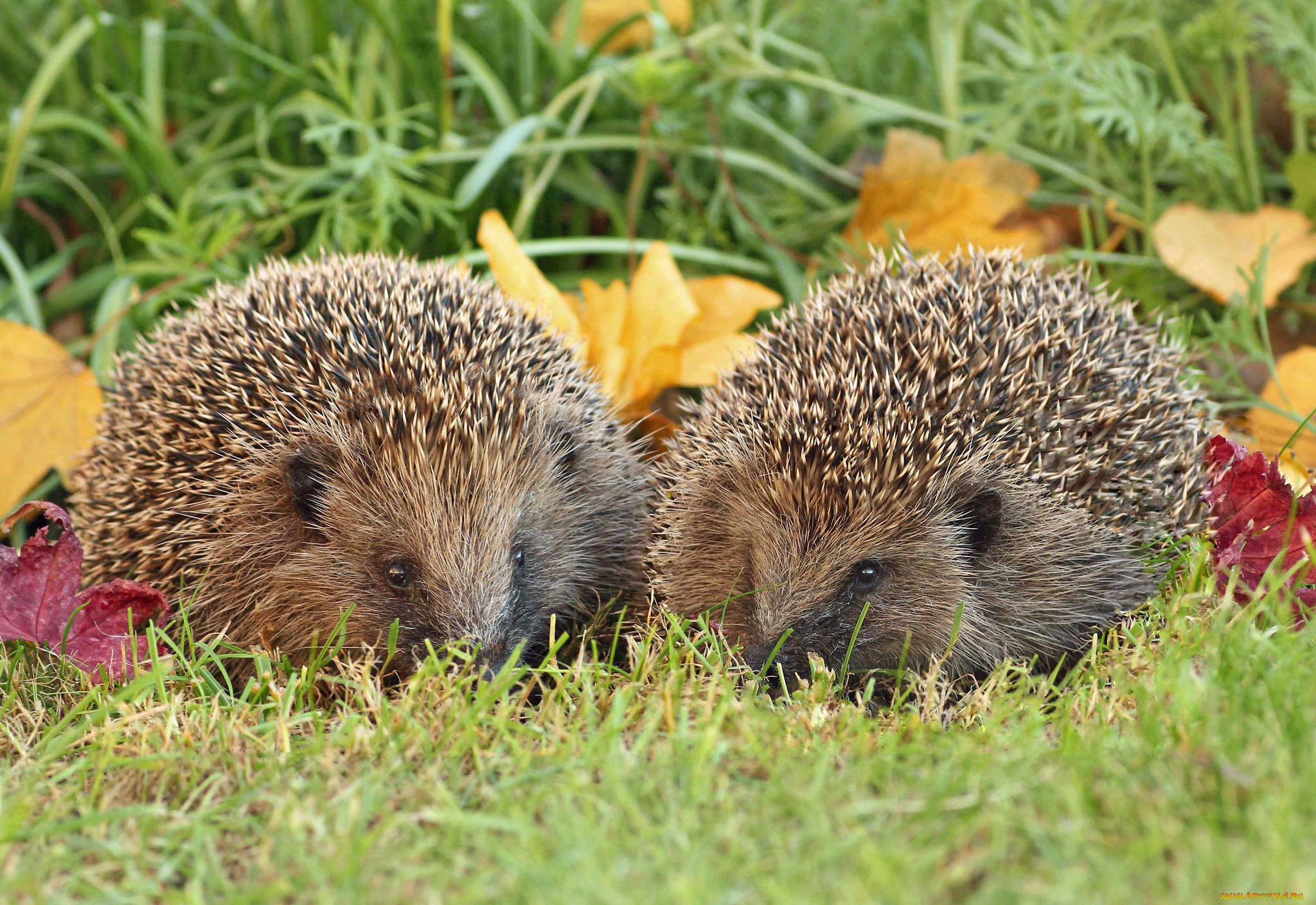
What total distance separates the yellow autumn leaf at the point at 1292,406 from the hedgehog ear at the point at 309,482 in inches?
88.5

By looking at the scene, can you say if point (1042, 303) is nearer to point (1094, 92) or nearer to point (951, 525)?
point (951, 525)

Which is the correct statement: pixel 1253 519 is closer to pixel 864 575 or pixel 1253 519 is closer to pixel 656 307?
pixel 864 575

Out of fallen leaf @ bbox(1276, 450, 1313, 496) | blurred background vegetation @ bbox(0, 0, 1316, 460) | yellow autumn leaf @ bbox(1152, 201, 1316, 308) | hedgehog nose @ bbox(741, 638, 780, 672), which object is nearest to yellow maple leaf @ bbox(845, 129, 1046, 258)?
blurred background vegetation @ bbox(0, 0, 1316, 460)

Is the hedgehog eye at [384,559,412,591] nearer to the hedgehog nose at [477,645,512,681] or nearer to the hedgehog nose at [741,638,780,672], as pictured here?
the hedgehog nose at [477,645,512,681]

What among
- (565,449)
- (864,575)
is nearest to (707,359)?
(565,449)

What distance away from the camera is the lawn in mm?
1636

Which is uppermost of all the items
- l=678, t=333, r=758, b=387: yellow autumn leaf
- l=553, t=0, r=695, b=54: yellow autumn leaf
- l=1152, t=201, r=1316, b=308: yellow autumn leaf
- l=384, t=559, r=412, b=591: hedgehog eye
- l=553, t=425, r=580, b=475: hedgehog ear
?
l=553, t=0, r=695, b=54: yellow autumn leaf

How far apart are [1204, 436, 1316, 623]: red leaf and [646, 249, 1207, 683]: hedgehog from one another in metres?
0.06

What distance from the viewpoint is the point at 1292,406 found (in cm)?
314

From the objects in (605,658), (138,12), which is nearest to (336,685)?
(605,658)

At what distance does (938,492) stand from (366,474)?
117 centimetres

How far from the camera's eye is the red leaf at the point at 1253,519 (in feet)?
8.48

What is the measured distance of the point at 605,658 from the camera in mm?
2848

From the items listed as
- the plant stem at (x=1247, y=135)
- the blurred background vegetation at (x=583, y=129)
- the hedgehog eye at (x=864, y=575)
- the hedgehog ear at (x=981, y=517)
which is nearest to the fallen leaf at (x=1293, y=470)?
the blurred background vegetation at (x=583, y=129)
